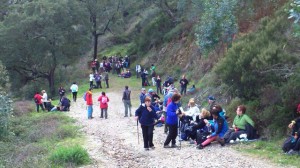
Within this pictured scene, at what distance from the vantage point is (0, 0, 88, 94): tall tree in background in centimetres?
3834

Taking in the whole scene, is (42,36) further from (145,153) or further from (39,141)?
(145,153)

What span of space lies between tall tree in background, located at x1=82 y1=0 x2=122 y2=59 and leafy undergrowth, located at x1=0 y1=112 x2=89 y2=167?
21.2 meters

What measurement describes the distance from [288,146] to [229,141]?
7.57ft

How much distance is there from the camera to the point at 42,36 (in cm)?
3900

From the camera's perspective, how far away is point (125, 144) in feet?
52.1

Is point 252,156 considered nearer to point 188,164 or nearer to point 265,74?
point 188,164

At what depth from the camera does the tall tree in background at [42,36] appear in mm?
38344

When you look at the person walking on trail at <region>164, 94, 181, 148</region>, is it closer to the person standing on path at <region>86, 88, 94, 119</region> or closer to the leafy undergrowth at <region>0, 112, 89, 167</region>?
the leafy undergrowth at <region>0, 112, 89, 167</region>

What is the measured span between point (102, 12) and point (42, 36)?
882 centimetres

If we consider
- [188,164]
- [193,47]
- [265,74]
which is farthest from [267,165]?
[193,47]

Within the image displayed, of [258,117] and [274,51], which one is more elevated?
[274,51]

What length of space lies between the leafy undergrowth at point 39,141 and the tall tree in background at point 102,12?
21183 millimetres

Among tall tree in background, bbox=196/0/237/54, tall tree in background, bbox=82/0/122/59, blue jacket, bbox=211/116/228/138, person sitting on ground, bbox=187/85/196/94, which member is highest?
tall tree in background, bbox=82/0/122/59

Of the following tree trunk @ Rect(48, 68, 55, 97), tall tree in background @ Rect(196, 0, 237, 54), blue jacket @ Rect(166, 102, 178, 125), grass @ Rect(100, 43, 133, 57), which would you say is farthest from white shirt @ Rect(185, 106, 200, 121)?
grass @ Rect(100, 43, 133, 57)
